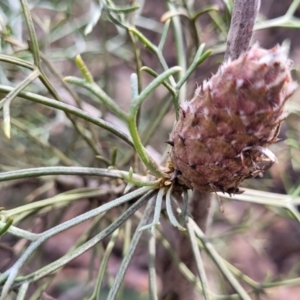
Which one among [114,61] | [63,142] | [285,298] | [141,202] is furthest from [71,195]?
[285,298]

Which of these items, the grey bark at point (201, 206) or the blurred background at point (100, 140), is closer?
the grey bark at point (201, 206)

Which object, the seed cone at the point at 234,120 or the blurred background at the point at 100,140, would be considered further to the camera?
the blurred background at the point at 100,140

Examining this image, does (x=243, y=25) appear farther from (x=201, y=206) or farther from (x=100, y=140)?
(x=100, y=140)

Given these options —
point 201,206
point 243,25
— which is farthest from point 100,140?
point 243,25

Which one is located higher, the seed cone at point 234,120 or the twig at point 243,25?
the twig at point 243,25

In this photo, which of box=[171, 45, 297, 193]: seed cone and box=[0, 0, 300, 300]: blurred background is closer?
box=[171, 45, 297, 193]: seed cone

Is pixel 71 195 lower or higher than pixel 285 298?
higher

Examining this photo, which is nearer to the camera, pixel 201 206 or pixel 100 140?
pixel 201 206

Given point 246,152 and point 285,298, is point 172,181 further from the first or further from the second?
point 285,298
